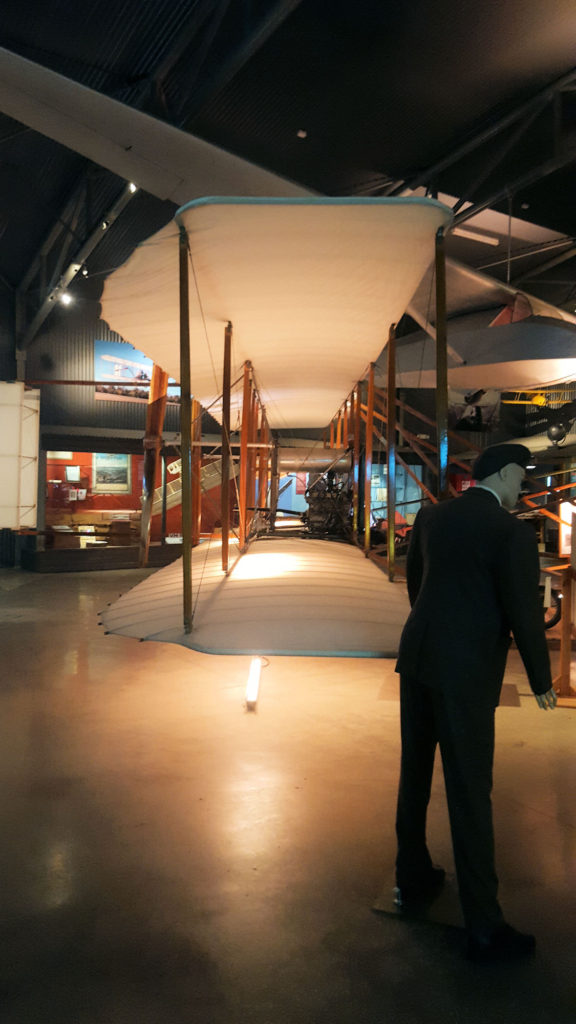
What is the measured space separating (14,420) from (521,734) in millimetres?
8965

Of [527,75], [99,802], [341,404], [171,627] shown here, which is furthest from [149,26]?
[99,802]

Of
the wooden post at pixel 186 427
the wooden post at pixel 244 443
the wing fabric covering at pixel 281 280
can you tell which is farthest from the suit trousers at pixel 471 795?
the wooden post at pixel 244 443

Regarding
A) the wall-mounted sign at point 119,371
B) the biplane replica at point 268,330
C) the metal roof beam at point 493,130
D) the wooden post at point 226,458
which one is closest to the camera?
the biplane replica at point 268,330

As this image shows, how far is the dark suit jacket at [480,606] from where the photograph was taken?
2404 millimetres

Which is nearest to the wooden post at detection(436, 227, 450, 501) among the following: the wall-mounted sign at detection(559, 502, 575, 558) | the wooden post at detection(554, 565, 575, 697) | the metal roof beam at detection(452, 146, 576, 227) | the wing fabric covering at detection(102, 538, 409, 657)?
the wing fabric covering at detection(102, 538, 409, 657)

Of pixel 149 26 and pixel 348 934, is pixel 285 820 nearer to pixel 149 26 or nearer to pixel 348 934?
pixel 348 934

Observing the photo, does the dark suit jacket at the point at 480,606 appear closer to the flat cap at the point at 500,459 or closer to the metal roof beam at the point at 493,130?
the flat cap at the point at 500,459

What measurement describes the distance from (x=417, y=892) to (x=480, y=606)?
142cm

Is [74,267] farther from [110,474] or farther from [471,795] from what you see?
[471,795]

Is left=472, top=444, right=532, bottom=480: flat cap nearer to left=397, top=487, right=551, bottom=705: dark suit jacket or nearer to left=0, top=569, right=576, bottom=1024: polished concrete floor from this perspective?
left=397, top=487, right=551, bottom=705: dark suit jacket

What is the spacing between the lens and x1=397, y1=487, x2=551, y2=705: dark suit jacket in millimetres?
2404

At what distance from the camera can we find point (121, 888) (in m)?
2.97

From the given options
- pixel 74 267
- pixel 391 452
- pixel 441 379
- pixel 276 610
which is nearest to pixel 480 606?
pixel 276 610

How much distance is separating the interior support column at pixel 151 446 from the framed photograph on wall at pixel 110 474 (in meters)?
12.4
